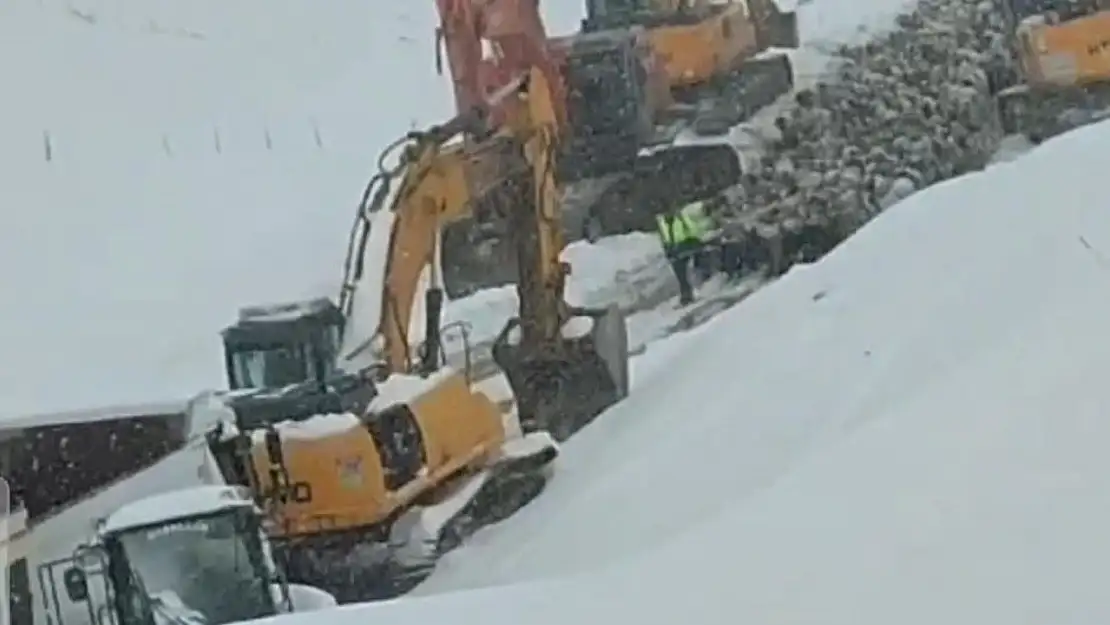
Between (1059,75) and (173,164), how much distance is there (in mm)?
5719

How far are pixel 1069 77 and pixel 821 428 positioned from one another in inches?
203

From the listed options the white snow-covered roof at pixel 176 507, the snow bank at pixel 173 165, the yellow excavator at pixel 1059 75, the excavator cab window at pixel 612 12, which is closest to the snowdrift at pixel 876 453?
the white snow-covered roof at pixel 176 507

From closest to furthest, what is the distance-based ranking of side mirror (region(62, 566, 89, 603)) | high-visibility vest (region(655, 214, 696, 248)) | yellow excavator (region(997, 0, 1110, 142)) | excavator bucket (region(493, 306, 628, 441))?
1. side mirror (region(62, 566, 89, 603))
2. excavator bucket (region(493, 306, 628, 441))
3. high-visibility vest (region(655, 214, 696, 248))
4. yellow excavator (region(997, 0, 1110, 142))

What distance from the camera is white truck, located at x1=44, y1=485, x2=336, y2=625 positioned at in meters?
5.87

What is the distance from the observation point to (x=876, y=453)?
5266mm

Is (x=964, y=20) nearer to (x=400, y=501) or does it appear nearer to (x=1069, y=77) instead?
Result: (x=1069, y=77)

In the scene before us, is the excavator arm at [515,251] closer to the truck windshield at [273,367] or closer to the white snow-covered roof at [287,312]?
the white snow-covered roof at [287,312]

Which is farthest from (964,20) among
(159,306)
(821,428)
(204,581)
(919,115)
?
(204,581)

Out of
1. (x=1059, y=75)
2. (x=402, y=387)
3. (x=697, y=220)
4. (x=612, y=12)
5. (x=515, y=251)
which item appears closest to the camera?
(x=402, y=387)

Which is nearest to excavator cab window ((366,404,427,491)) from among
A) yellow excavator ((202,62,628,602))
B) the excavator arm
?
yellow excavator ((202,62,628,602))

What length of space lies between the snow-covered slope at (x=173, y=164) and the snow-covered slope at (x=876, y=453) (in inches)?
147

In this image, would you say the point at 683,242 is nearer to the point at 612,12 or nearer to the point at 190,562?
the point at 612,12

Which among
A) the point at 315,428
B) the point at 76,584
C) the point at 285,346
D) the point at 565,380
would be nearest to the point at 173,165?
the point at 565,380

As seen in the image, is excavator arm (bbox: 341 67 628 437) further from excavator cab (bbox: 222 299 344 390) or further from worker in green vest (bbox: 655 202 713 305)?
worker in green vest (bbox: 655 202 713 305)
